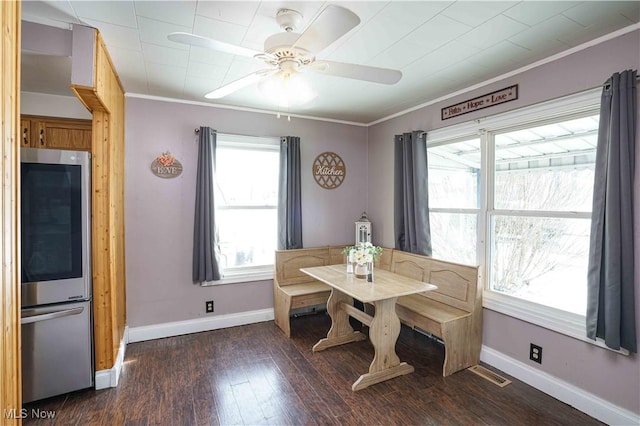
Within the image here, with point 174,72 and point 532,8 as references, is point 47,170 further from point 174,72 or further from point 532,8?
point 532,8

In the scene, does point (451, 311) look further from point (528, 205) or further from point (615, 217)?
point (615, 217)

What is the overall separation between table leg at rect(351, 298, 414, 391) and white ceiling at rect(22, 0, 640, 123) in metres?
2.00

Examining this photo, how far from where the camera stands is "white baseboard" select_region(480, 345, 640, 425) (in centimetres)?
205

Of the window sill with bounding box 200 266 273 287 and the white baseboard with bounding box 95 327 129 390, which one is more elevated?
the window sill with bounding box 200 266 273 287

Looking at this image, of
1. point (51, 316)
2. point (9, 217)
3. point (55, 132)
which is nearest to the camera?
point (9, 217)

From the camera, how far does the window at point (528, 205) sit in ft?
7.73

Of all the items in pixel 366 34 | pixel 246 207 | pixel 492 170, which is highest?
pixel 366 34

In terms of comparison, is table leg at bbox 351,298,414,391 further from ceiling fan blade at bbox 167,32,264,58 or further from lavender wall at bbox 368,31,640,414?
ceiling fan blade at bbox 167,32,264,58

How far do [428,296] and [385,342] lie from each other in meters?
0.84

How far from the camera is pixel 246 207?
3838 millimetres

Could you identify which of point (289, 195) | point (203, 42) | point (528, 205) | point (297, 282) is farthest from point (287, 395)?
point (528, 205)

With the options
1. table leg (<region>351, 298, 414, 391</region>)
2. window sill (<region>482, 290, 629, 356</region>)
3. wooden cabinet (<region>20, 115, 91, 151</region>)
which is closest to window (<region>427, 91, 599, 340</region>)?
window sill (<region>482, 290, 629, 356</region>)

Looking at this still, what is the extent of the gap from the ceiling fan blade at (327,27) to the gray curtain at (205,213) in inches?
84.7

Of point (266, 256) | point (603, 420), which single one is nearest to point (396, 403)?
point (603, 420)
